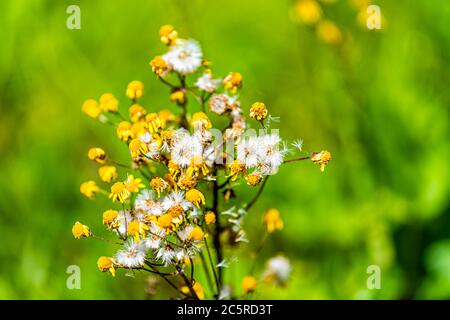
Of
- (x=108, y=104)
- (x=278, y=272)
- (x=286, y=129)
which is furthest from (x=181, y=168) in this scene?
(x=286, y=129)

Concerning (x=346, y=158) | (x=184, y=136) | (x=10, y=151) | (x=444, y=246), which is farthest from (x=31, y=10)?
(x=444, y=246)

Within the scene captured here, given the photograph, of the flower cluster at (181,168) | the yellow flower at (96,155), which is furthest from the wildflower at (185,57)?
the yellow flower at (96,155)

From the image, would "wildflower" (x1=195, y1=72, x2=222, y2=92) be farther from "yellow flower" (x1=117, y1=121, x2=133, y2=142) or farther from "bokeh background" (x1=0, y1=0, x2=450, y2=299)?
"bokeh background" (x1=0, y1=0, x2=450, y2=299)

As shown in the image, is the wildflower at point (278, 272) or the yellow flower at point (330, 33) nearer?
the wildflower at point (278, 272)

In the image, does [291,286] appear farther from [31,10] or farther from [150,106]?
[31,10]

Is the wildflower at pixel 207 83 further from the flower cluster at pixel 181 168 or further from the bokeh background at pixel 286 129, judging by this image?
the bokeh background at pixel 286 129

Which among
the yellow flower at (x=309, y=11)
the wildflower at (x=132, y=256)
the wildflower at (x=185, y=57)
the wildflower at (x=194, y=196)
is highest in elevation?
the yellow flower at (x=309, y=11)
